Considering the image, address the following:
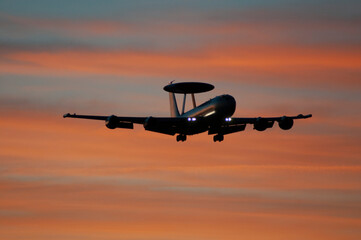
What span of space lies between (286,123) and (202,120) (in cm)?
1513

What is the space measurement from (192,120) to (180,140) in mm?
8740

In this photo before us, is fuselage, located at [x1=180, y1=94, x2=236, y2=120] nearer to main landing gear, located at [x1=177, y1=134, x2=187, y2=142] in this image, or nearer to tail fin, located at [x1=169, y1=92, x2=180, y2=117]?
main landing gear, located at [x1=177, y1=134, x2=187, y2=142]

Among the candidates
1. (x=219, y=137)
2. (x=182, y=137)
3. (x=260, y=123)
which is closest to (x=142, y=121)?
(x=182, y=137)

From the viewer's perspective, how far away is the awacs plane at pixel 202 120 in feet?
395

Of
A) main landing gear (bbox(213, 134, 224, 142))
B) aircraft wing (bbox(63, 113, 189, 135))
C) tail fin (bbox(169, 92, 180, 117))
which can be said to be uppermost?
tail fin (bbox(169, 92, 180, 117))

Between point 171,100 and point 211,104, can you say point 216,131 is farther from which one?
point 171,100

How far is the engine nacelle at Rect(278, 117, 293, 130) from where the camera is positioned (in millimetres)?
129750

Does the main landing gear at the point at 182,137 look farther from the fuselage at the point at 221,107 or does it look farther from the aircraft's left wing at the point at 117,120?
the fuselage at the point at 221,107

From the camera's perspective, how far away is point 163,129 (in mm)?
131125

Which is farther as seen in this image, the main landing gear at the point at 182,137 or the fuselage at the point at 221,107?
the main landing gear at the point at 182,137

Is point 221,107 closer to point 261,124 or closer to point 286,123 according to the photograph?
point 261,124

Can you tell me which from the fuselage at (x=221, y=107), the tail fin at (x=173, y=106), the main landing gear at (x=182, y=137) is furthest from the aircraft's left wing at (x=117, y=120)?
the tail fin at (x=173, y=106)

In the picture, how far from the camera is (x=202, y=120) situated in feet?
403

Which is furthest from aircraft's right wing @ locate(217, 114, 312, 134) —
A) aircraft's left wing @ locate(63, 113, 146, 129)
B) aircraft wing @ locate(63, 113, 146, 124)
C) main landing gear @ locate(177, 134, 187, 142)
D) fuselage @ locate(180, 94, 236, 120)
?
aircraft's left wing @ locate(63, 113, 146, 129)
